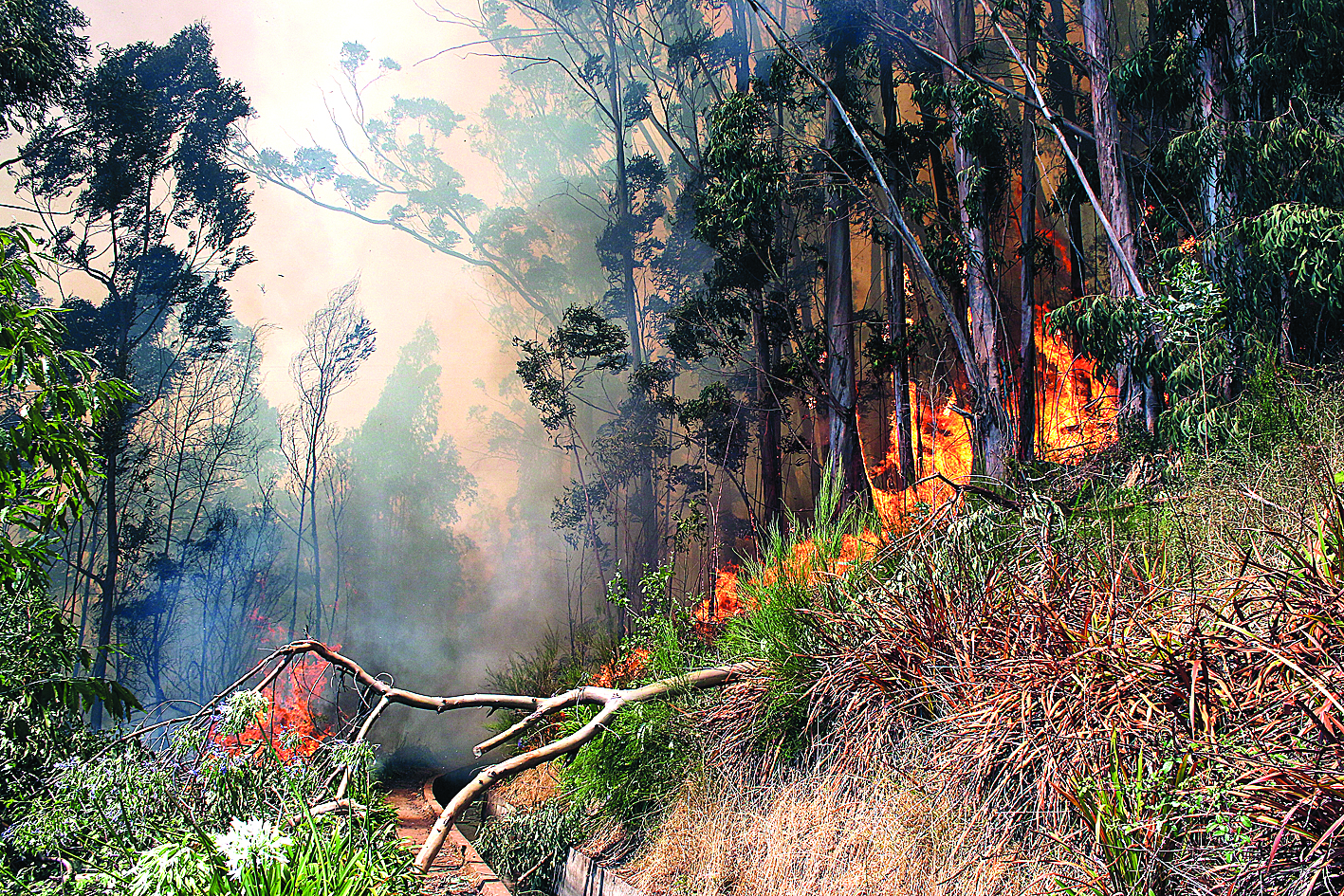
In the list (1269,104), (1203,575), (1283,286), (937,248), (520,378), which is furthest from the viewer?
(520,378)

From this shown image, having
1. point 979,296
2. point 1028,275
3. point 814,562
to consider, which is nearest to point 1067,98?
point 1028,275

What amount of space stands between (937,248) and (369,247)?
3.98 metres

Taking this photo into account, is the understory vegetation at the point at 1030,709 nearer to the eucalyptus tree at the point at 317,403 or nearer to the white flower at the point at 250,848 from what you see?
the white flower at the point at 250,848

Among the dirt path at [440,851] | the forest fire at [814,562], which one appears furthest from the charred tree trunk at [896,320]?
the dirt path at [440,851]

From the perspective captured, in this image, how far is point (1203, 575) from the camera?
8.08ft

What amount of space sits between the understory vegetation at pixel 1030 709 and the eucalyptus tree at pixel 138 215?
3.35 meters

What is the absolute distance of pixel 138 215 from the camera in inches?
191

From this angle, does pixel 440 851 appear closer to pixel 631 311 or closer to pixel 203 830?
pixel 203 830

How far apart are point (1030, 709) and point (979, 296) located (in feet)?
13.4

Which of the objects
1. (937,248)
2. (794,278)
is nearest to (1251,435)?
(937,248)

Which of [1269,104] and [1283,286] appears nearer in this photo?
[1283,286]

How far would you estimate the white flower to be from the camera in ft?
5.18

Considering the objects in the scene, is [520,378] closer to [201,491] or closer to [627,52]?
[201,491]

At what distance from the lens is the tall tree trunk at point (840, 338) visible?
6.40m
